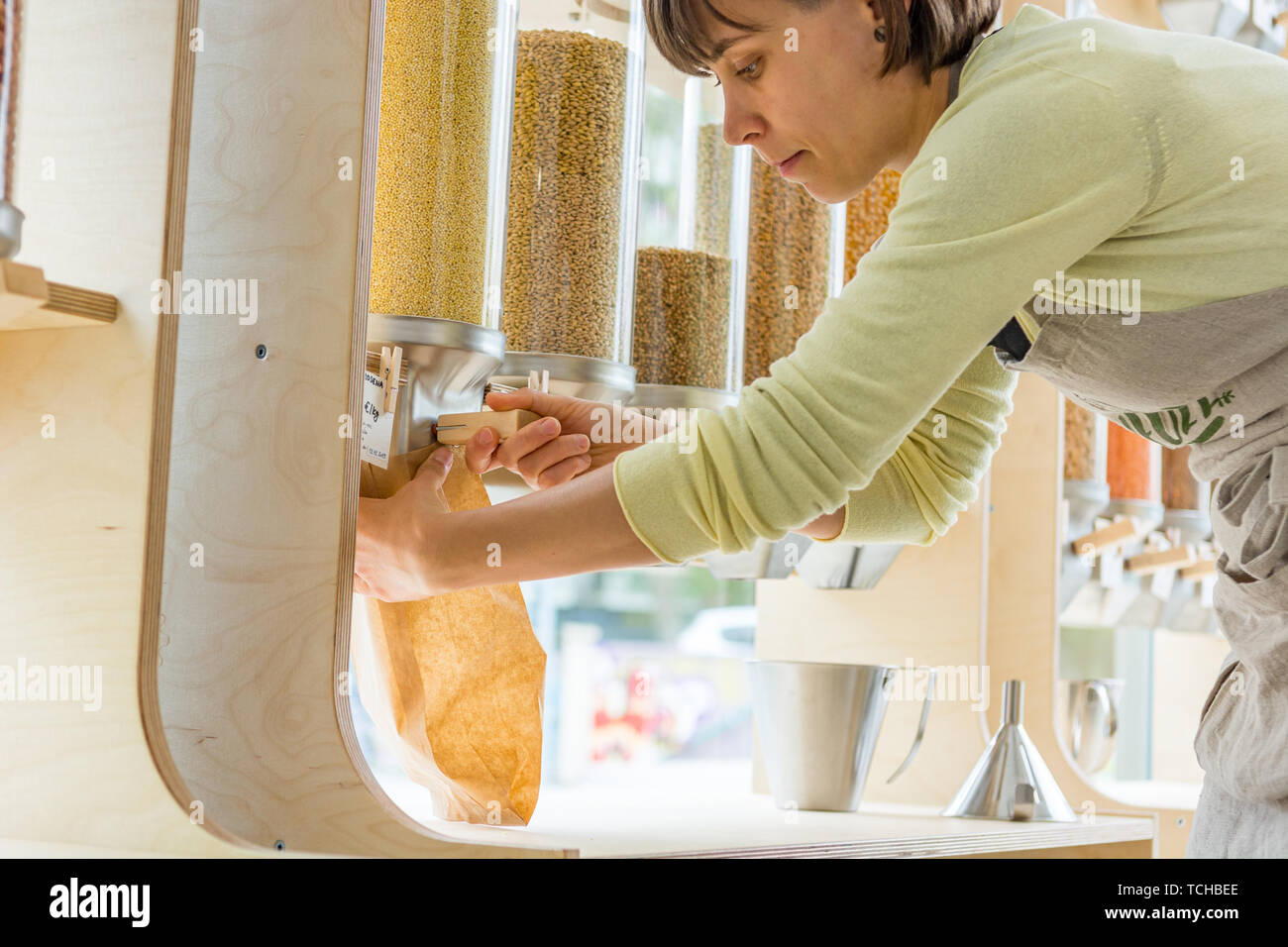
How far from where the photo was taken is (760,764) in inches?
66.2

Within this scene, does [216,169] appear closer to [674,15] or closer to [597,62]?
[674,15]

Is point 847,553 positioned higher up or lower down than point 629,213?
lower down

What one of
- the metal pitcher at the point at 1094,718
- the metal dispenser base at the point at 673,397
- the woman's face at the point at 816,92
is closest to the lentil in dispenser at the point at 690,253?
the metal dispenser base at the point at 673,397

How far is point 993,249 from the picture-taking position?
0.72m

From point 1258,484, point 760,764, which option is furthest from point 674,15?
point 760,764

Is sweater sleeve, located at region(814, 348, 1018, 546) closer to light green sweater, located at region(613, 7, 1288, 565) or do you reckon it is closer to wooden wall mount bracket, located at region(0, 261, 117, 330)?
light green sweater, located at region(613, 7, 1288, 565)

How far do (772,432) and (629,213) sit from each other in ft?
1.55

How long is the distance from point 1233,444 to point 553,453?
45 cm

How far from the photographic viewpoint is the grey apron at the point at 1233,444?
800 mm

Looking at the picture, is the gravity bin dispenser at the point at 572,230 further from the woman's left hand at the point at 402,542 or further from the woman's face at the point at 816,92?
the woman's face at the point at 816,92

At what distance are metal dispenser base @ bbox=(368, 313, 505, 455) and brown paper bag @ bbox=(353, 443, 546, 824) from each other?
0.02 metres

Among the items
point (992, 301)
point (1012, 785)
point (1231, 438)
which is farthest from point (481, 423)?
point (1012, 785)

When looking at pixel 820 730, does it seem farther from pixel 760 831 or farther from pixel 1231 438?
pixel 1231 438

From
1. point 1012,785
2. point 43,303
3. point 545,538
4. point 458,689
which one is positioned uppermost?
point 43,303
